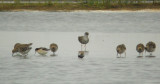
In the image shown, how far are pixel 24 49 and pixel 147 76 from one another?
5.00 metres

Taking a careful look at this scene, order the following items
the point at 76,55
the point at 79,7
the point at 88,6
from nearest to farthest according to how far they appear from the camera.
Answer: the point at 76,55 < the point at 79,7 < the point at 88,6

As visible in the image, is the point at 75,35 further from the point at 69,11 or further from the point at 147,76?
the point at 69,11

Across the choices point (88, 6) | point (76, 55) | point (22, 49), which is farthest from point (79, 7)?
point (22, 49)

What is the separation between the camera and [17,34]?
25047 mm

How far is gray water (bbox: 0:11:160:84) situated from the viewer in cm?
1398

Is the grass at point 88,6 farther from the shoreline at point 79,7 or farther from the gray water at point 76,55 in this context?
the gray water at point 76,55

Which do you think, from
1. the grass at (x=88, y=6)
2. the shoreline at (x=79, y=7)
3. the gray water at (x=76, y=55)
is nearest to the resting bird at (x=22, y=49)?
the gray water at (x=76, y=55)

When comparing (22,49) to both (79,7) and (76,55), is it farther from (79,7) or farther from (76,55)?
(79,7)

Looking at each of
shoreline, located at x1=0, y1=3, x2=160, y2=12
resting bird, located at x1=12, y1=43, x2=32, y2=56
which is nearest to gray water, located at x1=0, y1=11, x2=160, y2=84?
Result: resting bird, located at x1=12, y1=43, x2=32, y2=56

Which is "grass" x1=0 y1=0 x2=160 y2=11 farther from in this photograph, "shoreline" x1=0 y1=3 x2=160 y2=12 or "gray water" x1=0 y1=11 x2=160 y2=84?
"gray water" x1=0 y1=11 x2=160 y2=84

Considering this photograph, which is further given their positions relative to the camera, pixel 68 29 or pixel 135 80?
pixel 68 29

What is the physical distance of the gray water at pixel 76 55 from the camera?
14.0m

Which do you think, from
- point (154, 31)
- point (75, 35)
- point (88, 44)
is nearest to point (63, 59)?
point (88, 44)

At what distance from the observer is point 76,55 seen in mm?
17969
